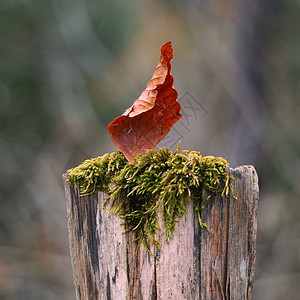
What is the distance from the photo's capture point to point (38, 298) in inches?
197

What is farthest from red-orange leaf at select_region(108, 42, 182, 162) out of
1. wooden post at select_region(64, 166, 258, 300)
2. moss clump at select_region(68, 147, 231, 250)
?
wooden post at select_region(64, 166, 258, 300)

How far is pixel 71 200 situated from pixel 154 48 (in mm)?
4562

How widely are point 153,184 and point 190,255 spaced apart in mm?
315

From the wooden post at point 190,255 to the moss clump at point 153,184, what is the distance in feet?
0.12

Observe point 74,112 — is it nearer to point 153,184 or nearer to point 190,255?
point 153,184

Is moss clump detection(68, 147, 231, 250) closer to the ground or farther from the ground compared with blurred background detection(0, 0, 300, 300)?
closer to the ground

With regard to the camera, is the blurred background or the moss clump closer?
the moss clump

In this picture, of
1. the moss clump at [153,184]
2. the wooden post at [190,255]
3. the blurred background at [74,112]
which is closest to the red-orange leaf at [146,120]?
the moss clump at [153,184]

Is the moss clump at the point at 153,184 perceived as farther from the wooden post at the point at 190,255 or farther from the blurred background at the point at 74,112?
the blurred background at the point at 74,112

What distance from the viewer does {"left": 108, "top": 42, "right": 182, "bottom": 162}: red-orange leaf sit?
1328 mm

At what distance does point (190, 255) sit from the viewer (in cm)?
129

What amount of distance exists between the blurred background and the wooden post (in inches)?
129

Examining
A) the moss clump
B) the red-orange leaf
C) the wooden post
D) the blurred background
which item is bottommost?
the wooden post

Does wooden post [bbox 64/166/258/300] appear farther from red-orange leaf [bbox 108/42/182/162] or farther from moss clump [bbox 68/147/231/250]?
red-orange leaf [bbox 108/42/182/162]
